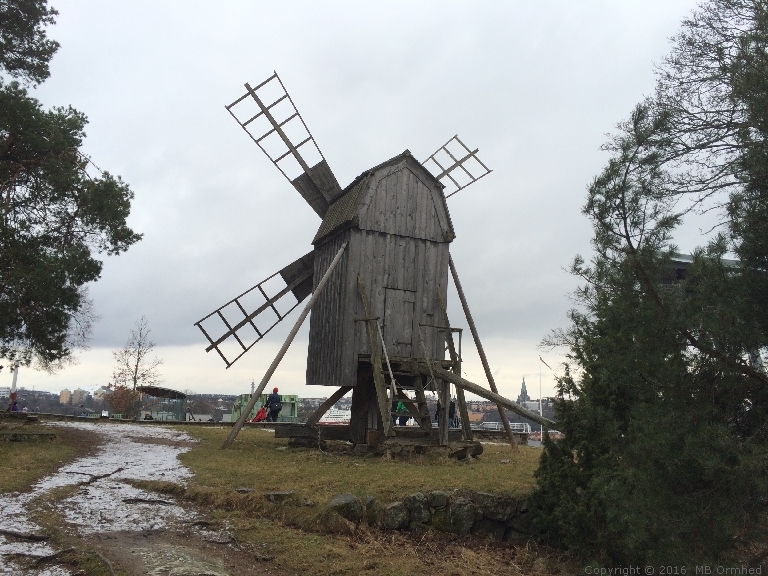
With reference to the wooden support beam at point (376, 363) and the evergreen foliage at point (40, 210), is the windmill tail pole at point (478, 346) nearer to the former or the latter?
the wooden support beam at point (376, 363)

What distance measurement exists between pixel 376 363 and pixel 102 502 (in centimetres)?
695

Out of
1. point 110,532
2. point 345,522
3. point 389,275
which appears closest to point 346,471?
point 345,522

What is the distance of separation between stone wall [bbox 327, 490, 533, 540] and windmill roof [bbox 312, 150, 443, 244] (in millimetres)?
8274

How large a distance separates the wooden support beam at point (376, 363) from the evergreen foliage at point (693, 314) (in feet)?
24.7

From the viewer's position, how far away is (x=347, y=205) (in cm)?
1708

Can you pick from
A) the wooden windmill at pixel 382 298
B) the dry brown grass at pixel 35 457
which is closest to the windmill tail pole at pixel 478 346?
the wooden windmill at pixel 382 298

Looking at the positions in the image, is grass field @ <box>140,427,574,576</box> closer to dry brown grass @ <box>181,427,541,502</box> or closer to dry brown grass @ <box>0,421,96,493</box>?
dry brown grass @ <box>181,427,541,502</box>

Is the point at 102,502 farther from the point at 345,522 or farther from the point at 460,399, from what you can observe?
the point at 460,399

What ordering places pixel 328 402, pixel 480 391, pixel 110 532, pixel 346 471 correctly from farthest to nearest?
pixel 328 402, pixel 480 391, pixel 346 471, pixel 110 532

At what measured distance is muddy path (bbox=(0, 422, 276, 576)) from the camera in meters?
6.98

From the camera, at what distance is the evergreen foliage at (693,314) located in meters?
5.47

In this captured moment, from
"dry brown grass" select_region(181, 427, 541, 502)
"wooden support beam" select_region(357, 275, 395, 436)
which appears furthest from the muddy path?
"wooden support beam" select_region(357, 275, 395, 436)

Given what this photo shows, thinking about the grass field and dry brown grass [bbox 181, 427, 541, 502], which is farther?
dry brown grass [bbox 181, 427, 541, 502]

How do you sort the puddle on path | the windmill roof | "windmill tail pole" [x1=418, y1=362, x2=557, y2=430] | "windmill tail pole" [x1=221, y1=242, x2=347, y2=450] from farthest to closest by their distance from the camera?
the windmill roof < "windmill tail pole" [x1=221, y1=242, x2=347, y2=450] < "windmill tail pole" [x1=418, y1=362, x2=557, y2=430] < the puddle on path
